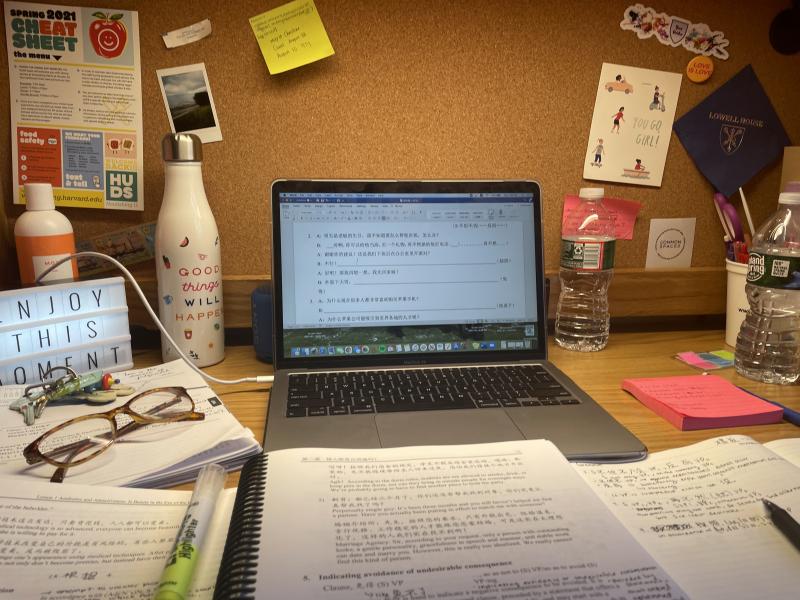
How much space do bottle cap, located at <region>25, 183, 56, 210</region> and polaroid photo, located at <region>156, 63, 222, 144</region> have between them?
0.19 metres

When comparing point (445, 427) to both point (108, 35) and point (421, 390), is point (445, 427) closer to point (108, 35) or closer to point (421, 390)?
point (421, 390)

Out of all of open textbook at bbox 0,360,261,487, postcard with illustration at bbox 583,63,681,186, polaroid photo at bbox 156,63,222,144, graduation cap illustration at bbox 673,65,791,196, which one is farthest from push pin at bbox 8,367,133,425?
graduation cap illustration at bbox 673,65,791,196

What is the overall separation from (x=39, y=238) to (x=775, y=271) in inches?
35.7

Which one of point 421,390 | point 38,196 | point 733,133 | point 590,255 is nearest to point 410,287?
point 421,390

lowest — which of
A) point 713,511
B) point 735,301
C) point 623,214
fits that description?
point 713,511

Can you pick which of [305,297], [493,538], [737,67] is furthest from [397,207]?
[737,67]

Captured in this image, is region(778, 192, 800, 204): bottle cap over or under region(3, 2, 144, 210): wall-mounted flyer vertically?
under

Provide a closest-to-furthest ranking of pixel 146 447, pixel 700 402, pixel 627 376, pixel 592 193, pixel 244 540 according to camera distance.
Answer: pixel 244 540 → pixel 146 447 → pixel 700 402 → pixel 627 376 → pixel 592 193

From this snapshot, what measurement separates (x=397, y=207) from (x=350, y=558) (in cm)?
50

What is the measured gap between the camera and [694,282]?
0.98m

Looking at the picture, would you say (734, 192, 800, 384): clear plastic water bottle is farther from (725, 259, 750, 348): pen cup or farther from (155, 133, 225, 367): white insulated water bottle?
(155, 133, 225, 367): white insulated water bottle

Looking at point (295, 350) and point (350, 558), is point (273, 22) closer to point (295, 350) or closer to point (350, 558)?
point (295, 350)

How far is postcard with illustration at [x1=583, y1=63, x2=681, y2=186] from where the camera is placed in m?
0.93

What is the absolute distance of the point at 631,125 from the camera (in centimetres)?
94
